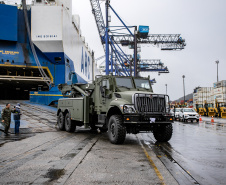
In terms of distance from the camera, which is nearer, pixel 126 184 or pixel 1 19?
pixel 126 184

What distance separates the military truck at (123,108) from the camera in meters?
9.38

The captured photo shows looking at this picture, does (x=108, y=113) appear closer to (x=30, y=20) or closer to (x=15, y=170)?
(x=15, y=170)

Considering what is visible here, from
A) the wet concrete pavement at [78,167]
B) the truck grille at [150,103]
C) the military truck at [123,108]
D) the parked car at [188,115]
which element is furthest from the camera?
the parked car at [188,115]

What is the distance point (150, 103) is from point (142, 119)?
84cm

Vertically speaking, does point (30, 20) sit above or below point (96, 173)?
above

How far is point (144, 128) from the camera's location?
9.77 m

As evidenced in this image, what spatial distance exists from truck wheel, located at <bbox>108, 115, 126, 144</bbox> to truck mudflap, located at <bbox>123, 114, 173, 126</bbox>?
29 centimetres

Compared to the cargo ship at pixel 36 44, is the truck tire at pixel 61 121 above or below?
below

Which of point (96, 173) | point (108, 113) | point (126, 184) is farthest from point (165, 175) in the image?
point (108, 113)

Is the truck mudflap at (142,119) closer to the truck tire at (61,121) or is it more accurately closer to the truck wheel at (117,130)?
the truck wheel at (117,130)

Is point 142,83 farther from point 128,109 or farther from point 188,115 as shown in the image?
point 188,115

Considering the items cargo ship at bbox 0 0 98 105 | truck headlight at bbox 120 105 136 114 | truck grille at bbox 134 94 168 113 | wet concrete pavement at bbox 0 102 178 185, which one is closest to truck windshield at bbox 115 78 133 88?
truck grille at bbox 134 94 168 113

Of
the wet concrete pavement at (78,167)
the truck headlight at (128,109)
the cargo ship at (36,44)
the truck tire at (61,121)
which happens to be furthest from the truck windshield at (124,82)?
the cargo ship at (36,44)

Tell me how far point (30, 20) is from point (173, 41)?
2816 centimetres
